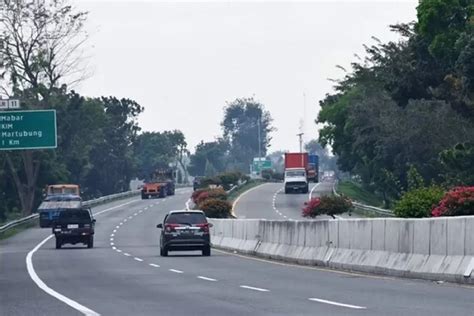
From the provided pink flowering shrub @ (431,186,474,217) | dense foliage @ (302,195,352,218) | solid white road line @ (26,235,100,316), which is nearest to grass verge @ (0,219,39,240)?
dense foliage @ (302,195,352,218)

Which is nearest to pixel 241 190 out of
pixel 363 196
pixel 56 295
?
pixel 363 196

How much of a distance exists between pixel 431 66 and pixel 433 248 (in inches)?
1973

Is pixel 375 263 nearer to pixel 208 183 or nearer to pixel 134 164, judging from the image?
pixel 208 183

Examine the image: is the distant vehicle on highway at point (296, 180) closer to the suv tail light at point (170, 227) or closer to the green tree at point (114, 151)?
the green tree at point (114, 151)

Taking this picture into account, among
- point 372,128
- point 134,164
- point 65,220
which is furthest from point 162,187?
point 65,220

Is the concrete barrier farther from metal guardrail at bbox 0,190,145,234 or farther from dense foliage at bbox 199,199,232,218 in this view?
metal guardrail at bbox 0,190,145,234

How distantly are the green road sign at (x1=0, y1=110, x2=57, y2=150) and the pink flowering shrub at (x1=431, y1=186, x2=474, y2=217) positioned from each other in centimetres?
2891

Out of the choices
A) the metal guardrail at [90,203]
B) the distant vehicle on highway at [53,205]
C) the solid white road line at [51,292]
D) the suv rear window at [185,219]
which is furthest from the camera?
the distant vehicle on highway at [53,205]

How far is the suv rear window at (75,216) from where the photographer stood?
5747cm

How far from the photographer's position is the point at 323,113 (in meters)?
126

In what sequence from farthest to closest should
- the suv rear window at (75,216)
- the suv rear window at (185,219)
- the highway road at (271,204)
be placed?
the highway road at (271,204)
the suv rear window at (75,216)
the suv rear window at (185,219)

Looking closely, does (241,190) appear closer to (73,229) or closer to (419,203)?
(73,229)

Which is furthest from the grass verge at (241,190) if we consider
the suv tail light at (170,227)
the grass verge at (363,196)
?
the suv tail light at (170,227)

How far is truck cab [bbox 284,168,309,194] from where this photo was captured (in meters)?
120
